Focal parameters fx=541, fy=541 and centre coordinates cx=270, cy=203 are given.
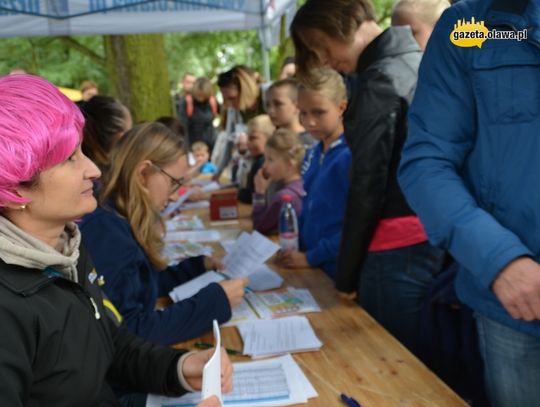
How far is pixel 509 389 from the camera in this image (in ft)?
3.86

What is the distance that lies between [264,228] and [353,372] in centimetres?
156

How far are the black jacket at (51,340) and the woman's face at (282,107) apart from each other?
8.19 feet

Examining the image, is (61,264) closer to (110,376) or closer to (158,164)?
(110,376)

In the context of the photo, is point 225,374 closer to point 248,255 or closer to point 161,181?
point 161,181

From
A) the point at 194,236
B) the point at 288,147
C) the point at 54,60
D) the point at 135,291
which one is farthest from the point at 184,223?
the point at 54,60

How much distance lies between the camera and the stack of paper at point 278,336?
4.89 ft

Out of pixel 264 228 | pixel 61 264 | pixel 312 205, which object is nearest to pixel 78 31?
pixel 264 228

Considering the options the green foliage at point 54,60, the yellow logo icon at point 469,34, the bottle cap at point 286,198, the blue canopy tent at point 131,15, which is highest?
the yellow logo icon at point 469,34

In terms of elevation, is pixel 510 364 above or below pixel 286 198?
above

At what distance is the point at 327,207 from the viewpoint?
93.3 inches

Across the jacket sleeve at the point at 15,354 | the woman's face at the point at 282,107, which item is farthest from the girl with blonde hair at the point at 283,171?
the jacket sleeve at the point at 15,354

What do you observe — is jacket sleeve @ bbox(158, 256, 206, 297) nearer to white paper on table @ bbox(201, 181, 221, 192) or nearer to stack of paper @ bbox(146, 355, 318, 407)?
stack of paper @ bbox(146, 355, 318, 407)

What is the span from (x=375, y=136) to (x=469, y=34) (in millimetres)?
515

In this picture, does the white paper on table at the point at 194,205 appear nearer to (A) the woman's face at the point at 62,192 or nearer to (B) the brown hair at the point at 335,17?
(B) the brown hair at the point at 335,17
